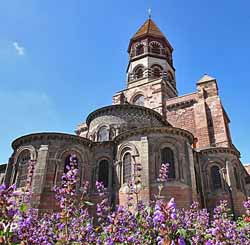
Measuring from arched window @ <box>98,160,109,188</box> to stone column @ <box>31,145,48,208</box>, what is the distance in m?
3.74

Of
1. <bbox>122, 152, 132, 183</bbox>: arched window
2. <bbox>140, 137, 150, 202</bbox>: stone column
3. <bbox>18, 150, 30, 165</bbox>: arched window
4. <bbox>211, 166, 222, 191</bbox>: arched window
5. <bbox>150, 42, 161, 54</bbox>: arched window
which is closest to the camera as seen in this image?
<bbox>140, 137, 150, 202</bbox>: stone column

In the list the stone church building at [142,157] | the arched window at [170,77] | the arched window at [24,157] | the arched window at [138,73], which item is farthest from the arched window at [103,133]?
the arched window at [170,77]

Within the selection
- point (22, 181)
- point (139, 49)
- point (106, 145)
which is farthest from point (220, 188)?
point (139, 49)

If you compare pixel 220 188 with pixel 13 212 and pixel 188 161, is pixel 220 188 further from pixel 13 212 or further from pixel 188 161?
pixel 13 212

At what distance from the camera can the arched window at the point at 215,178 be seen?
19.2 meters

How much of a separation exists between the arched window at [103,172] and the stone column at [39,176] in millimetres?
3738

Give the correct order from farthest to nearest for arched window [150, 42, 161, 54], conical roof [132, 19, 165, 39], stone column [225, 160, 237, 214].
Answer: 1. conical roof [132, 19, 165, 39]
2. arched window [150, 42, 161, 54]
3. stone column [225, 160, 237, 214]

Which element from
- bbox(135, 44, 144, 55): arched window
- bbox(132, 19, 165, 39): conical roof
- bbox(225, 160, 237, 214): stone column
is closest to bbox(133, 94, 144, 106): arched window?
bbox(135, 44, 144, 55): arched window

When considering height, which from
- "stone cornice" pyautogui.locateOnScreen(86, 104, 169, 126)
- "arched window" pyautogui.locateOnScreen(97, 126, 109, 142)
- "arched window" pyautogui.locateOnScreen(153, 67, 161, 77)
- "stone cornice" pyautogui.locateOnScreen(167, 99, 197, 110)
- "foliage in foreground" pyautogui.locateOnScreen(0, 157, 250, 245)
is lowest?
"foliage in foreground" pyautogui.locateOnScreen(0, 157, 250, 245)

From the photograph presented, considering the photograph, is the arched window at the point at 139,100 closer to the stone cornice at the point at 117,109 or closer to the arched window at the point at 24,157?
the stone cornice at the point at 117,109

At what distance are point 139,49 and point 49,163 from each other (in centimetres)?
2240

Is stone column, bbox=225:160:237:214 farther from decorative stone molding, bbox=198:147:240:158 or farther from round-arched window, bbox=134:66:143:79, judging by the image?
round-arched window, bbox=134:66:143:79

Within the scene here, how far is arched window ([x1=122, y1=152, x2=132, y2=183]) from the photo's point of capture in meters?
17.1

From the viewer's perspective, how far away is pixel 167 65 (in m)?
33.5
